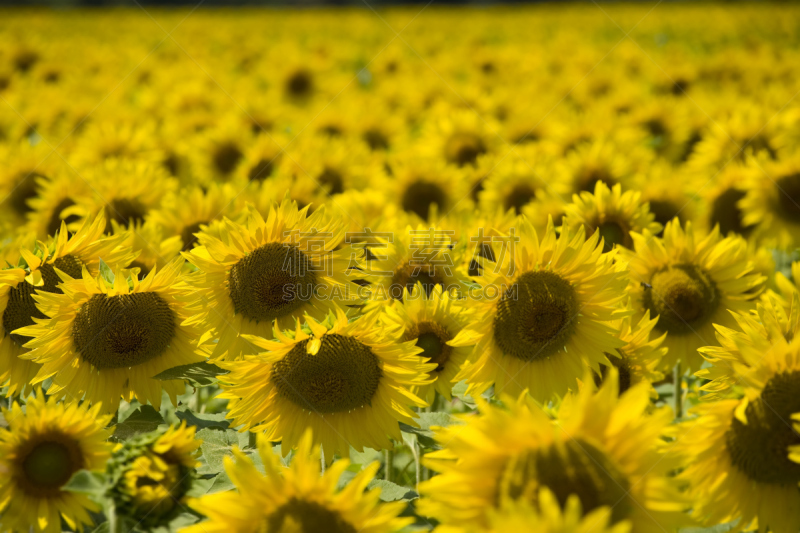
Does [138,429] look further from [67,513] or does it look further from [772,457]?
[772,457]

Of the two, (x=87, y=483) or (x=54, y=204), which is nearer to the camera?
(x=87, y=483)

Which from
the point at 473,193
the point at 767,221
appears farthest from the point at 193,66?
the point at 767,221

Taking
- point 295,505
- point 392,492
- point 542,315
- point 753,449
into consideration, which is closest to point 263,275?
point 392,492

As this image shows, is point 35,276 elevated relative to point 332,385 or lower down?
lower down

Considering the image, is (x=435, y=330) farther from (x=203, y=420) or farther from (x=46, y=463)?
(x=46, y=463)

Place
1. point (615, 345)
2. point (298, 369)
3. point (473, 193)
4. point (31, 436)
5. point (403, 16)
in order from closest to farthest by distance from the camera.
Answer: point (31, 436), point (298, 369), point (615, 345), point (473, 193), point (403, 16)

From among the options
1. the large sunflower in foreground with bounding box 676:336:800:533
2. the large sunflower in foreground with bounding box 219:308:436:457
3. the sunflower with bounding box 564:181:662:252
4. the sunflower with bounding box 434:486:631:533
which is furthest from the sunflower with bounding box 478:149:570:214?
the sunflower with bounding box 434:486:631:533
